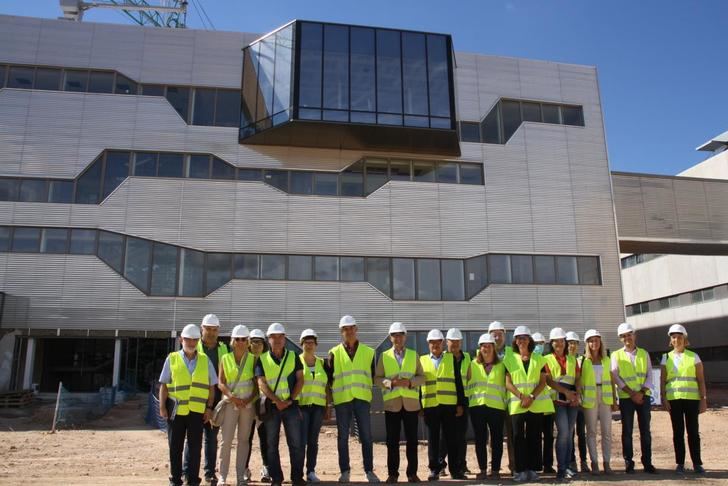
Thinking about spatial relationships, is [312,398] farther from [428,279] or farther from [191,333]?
[428,279]

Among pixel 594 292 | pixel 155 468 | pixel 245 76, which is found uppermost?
pixel 245 76

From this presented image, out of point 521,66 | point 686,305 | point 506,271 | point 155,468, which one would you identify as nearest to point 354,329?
point 155,468

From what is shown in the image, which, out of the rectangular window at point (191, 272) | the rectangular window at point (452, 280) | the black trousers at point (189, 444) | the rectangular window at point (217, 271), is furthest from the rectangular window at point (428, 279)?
the black trousers at point (189, 444)

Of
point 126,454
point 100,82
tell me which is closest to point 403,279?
point 126,454

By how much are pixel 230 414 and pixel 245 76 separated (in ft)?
62.0

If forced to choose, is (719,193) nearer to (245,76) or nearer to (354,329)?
(245,76)

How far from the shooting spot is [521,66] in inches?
1016

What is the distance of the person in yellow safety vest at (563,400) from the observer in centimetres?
742

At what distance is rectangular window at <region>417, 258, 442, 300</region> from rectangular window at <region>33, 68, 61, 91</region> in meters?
15.6

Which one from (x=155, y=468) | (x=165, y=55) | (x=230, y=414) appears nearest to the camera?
(x=230, y=414)

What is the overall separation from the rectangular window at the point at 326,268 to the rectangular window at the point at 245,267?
2.28 metres

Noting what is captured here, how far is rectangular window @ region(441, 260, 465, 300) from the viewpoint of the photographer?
2311cm

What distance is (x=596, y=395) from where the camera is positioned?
802cm

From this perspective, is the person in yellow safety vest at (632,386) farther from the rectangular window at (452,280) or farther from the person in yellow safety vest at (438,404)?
the rectangular window at (452,280)
